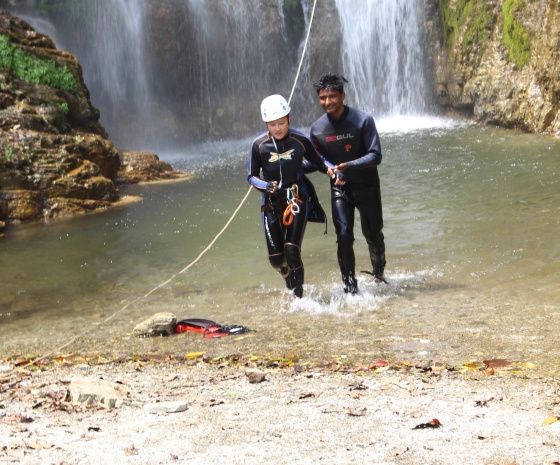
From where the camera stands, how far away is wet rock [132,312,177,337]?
6703 millimetres

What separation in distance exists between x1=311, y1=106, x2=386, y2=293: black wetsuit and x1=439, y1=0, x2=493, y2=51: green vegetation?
50.5ft

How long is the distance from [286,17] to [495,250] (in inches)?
835

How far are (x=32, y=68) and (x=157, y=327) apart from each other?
12.1 meters

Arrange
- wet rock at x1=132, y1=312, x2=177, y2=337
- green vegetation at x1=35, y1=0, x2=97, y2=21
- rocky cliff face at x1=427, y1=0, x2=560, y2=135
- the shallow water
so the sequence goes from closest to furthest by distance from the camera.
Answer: the shallow water < wet rock at x1=132, y1=312, x2=177, y2=337 < rocky cliff face at x1=427, y1=0, x2=560, y2=135 < green vegetation at x1=35, y1=0, x2=97, y2=21

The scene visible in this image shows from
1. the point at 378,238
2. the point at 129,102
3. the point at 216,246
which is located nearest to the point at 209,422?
the point at 378,238

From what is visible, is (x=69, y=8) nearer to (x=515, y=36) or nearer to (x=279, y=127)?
(x=515, y=36)

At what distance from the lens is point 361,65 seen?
26953 millimetres

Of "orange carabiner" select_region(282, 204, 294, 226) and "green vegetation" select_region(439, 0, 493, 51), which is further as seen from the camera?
"green vegetation" select_region(439, 0, 493, 51)

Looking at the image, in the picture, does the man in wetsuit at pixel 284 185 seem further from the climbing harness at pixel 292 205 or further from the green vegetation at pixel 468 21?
the green vegetation at pixel 468 21

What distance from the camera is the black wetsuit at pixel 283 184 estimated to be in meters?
7.12

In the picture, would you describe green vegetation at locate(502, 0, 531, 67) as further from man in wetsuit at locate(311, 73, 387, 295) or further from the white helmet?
the white helmet

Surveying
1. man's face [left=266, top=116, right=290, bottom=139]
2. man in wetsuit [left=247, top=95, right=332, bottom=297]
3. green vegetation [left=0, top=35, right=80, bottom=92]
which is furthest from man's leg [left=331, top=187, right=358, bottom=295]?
green vegetation [left=0, top=35, right=80, bottom=92]

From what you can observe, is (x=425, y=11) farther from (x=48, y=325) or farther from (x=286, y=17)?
(x=48, y=325)

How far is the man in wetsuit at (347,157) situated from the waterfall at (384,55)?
61.5 feet
